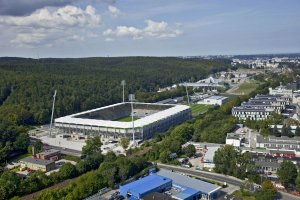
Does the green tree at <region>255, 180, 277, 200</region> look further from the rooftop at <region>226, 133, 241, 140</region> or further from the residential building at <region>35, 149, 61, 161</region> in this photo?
the residential building at <region>35, 149, 61, 161</region>

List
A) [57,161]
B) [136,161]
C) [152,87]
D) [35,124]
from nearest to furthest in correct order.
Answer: [136,161] → [57,161] → [35,124] → [152,87]

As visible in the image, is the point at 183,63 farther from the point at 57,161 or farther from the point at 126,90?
the point at 57,161

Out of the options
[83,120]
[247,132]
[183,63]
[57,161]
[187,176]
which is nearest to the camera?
[187,176]

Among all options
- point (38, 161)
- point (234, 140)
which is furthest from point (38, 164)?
point (234, 140)

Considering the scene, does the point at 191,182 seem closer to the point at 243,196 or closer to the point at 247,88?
the point at 243,196

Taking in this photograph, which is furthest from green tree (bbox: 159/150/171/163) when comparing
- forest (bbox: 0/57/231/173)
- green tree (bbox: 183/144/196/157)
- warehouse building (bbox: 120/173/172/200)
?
forest (bbox: 0/57/231/173)

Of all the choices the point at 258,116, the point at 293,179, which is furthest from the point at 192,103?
the point at 293,179
